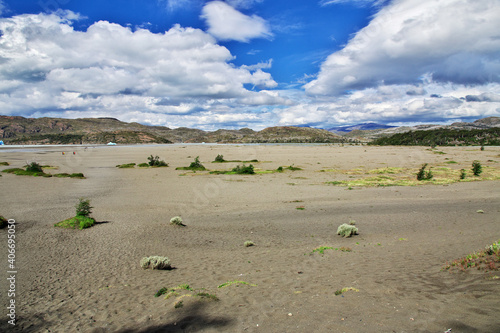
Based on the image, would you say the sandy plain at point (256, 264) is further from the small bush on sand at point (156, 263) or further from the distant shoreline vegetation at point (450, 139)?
the distant shoreline vegetation at point (450, 139)

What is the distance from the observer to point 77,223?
11.1 meters

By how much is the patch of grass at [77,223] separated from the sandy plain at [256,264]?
37 cm

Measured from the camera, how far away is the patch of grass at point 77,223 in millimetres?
10875

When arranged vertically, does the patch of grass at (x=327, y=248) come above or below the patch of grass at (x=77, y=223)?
below

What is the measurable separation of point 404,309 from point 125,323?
4.79 meters

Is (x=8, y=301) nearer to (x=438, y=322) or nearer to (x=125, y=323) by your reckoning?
(x=125, y=323)

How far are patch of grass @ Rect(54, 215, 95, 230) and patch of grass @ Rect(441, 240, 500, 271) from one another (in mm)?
11939

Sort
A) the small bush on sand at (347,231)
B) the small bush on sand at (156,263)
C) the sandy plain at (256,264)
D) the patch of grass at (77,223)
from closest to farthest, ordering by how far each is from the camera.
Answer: the sandy plain at (256,264) → the small bush on sand at (156,263) → the small bush on sand at (347,231) → the patch of grass at (77,223)

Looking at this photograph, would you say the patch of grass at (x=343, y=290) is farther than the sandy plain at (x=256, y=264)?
Yes

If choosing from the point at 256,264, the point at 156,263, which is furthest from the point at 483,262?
the point at 156,263

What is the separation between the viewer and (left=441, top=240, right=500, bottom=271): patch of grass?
218 inches

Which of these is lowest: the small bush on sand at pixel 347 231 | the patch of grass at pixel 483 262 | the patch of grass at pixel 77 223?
the small bush on sand at pixel 347 231

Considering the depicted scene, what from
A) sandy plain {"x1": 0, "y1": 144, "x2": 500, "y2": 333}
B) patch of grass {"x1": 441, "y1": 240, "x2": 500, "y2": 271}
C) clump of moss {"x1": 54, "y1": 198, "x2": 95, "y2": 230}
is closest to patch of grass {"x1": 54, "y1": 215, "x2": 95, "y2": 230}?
clump of moss {"x1": 54, "y1": 198, "x2": 95, "y2": 230}

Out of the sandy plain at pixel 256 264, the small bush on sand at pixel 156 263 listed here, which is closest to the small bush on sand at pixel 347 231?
the sandy plain at pixel 256 264
